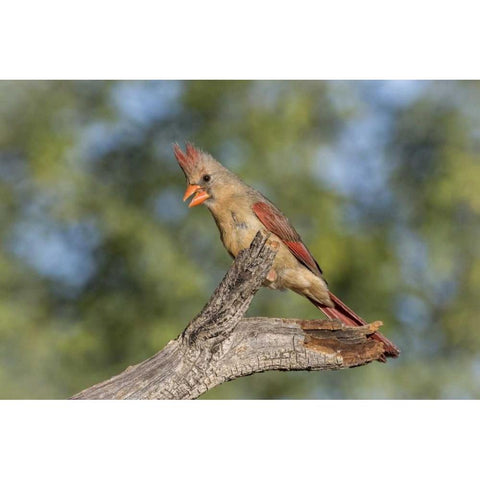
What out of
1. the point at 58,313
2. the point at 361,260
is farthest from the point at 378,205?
the point at 58,313

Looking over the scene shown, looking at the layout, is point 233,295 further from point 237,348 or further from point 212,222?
point 212,222

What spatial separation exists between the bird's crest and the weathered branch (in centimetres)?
78

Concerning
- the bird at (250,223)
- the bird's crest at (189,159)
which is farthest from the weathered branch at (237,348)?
the bird's crest at (189,159)

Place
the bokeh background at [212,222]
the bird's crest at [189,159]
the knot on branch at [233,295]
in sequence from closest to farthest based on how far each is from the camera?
A: the knot on branch at [233,295] → the bird's crest at [189,159] → the bokeh background at [212,222]

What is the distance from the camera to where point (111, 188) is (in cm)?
532

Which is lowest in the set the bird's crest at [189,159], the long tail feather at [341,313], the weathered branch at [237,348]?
the weathered branch at [237,348]

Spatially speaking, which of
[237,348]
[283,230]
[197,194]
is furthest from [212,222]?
[237,348]

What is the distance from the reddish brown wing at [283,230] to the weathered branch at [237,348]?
463 millimetres

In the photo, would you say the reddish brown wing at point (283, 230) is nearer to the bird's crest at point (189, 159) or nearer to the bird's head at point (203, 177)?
the bird's head at point (203, 177)

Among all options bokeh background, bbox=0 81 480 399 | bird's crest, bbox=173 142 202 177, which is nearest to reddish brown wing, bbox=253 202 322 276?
bird's crest, bbox=173 142 202 177

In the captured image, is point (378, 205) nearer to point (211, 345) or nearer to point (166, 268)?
point (166, 268)

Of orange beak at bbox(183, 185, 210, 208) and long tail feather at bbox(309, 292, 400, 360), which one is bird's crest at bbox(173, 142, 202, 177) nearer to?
orange beak at bbox(183, 185, 210, 208)

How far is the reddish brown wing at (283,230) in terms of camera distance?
3941 millimetres

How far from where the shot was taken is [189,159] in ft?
13.4
